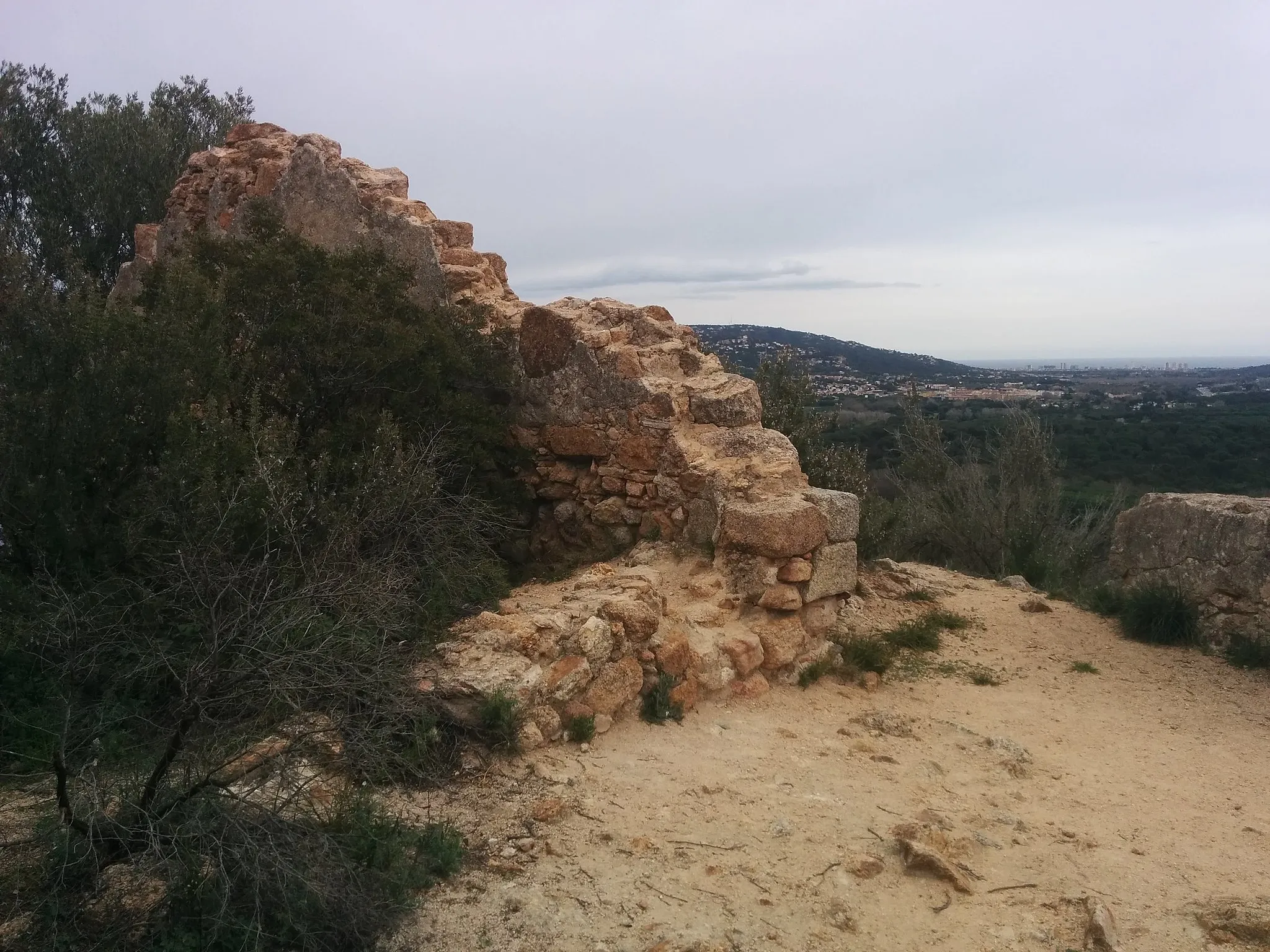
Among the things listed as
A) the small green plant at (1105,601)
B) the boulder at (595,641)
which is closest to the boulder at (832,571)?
the boulder at (595,641)

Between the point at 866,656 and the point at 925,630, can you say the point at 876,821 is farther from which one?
the point at 925,630

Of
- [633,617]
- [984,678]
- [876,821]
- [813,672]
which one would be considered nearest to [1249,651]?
[984,678]

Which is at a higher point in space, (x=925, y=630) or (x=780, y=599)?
(x=780, y=599)

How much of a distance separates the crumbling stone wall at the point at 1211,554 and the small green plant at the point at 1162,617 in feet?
0.26

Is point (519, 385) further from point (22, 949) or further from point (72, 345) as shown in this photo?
point (22, 949)

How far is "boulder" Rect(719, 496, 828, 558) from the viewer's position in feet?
19.8

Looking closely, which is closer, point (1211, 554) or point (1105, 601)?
point (1211, 554)

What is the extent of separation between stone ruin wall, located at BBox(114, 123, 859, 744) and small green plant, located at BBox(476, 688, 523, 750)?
0.07m

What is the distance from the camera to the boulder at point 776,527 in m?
6.04

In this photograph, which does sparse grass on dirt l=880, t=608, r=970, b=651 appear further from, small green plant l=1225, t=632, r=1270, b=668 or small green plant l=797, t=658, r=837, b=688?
small green plant l=1225, t=632, r=1270, b=668

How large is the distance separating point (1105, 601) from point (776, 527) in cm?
349

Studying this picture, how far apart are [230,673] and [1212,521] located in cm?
705

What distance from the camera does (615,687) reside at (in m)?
5.02

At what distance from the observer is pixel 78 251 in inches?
492
